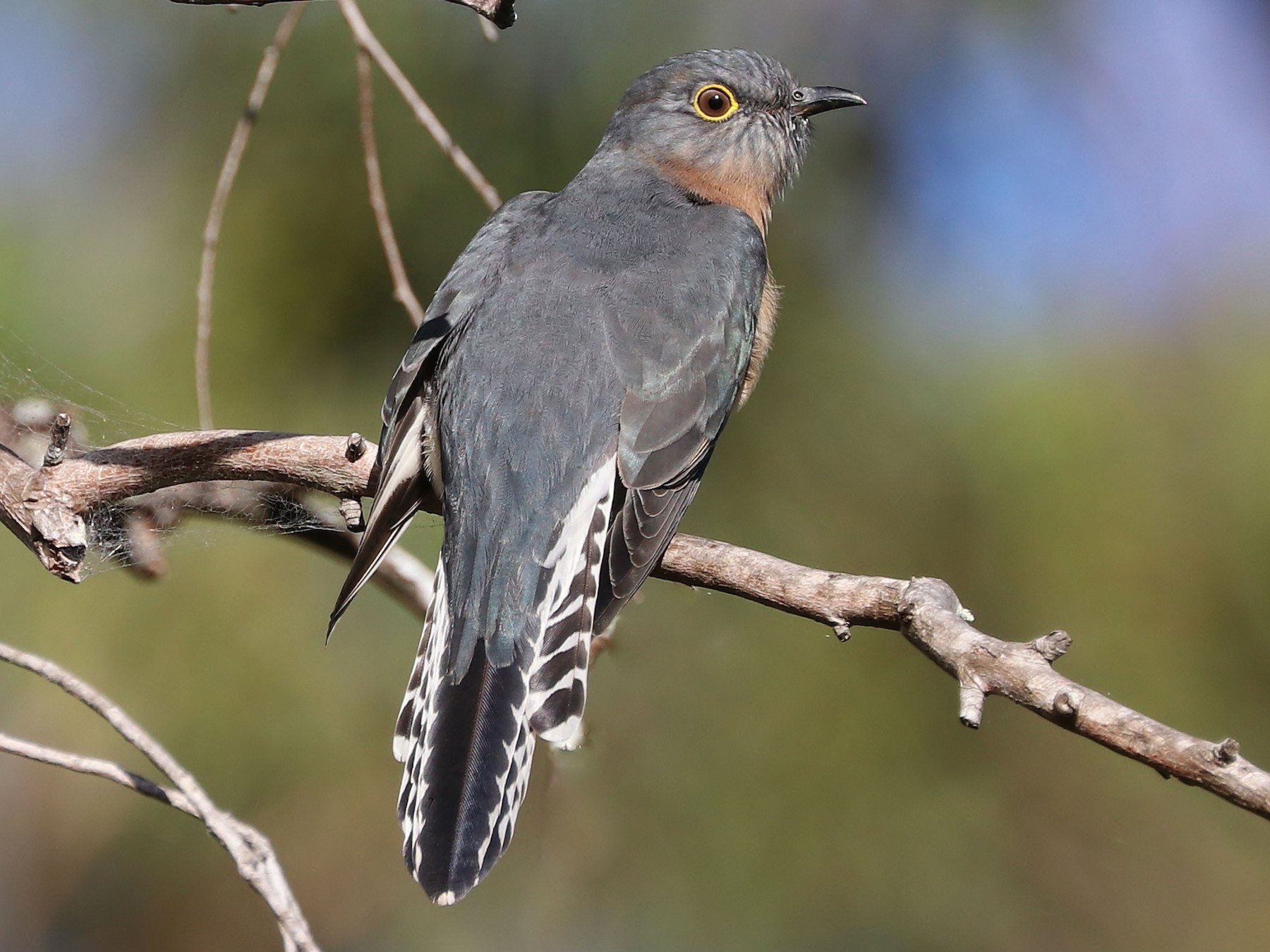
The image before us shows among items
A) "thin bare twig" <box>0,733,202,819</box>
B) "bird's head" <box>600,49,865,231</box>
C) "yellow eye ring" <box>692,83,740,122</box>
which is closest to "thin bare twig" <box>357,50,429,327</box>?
"bird's head" <box>600,49,865,231</box>

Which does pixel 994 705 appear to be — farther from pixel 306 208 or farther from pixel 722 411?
pixel 306 208

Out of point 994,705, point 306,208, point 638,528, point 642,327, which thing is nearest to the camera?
point 638,528

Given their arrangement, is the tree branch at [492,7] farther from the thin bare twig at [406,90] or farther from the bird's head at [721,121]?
the bird's head at [721,121]

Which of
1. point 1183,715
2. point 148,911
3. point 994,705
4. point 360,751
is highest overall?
point 1183,715

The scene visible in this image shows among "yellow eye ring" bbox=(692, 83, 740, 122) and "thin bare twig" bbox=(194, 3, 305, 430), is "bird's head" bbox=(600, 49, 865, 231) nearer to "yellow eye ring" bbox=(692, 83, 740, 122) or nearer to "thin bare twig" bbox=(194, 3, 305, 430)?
"yellow eye ring" bbox=(692, 83, 740, 122)

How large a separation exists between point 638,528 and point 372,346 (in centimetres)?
230

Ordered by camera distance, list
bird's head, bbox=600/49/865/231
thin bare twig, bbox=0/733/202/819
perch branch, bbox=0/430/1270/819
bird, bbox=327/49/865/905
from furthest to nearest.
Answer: bird's head, bbox=600/49/865/231, bird, bbox=327/49/865/905, thin bare twig, bbox=0/733/202/819, perch branch, bbox=0/430/1270/819

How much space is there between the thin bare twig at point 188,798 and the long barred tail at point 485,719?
→ 289 millimetres

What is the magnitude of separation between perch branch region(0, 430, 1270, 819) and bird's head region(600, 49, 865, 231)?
1.76 m

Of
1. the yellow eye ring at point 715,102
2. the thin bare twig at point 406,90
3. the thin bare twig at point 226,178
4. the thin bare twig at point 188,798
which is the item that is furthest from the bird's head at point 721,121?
the thin bare twig at point 188,798

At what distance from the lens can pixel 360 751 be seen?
15.3ft

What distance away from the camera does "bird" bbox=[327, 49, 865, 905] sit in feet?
8.81

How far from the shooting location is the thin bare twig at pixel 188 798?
7.38 feet

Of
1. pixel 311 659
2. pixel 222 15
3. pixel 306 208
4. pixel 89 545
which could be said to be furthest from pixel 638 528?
pixel 222 15
